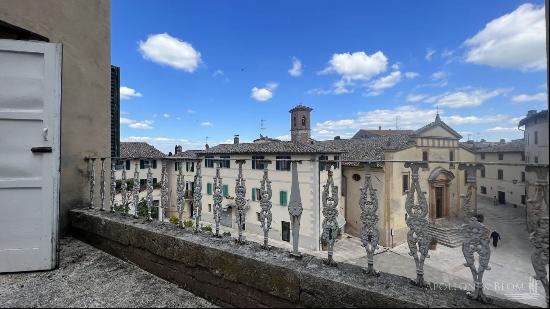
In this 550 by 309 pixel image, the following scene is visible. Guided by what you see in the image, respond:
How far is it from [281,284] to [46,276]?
236 cm

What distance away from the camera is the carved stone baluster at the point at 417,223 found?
5.36 ft

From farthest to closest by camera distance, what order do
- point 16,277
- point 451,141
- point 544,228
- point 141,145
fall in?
point 141,145 < point 16,277 < point 451,141 < point 544,228

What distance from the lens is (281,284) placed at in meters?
1.86

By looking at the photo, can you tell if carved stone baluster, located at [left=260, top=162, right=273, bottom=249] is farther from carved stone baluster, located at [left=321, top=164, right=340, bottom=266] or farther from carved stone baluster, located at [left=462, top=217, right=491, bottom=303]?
carved stone baluster, located at [left=462, top=217, right=491, bottom=303]

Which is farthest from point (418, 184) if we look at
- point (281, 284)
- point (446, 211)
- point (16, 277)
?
point (16, 277)

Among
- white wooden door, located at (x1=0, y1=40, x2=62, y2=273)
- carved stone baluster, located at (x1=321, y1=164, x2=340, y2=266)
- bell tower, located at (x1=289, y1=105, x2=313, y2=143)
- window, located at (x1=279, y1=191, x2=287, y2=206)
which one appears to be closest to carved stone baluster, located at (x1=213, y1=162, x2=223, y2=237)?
carved stone baluster, located at (x1=321, y1=164, x2=340, y2=266)

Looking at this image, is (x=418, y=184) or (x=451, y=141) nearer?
(x=418, y=184)

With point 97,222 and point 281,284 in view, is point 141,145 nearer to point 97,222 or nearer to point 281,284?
point 97,222

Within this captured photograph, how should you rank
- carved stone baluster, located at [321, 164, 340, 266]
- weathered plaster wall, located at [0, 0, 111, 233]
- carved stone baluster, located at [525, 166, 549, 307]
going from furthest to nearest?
weathered plaster wall, located at [0, 0, 111, 233] < carved stone baluster, located at [321, 164, 340, 266] < carved stone baluster, located at [525, 166, 549, 307]

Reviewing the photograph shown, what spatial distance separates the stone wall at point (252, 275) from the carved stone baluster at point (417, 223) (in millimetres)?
147

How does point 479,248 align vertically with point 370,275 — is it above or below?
above

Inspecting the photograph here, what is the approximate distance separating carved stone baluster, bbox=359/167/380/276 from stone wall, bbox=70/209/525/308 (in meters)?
0.16

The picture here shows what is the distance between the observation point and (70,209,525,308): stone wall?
1546mm

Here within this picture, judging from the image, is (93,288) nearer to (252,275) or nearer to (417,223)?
(252,275)
